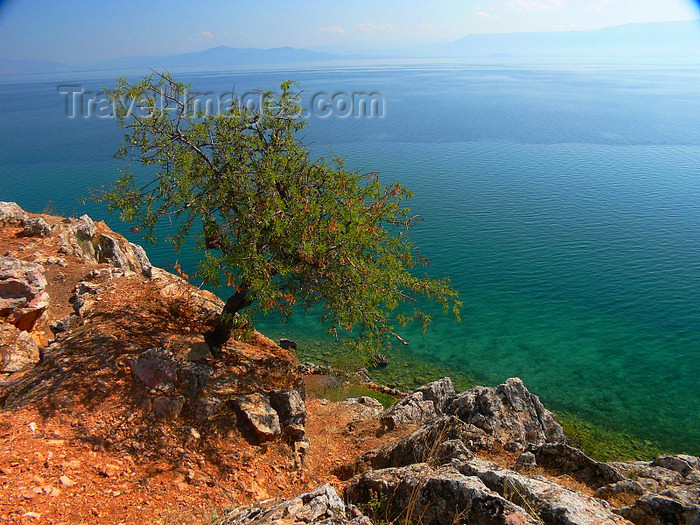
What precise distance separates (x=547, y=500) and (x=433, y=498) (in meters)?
2.26

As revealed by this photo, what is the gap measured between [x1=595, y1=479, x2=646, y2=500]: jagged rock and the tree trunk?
468 inches

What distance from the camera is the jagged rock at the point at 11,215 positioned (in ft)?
78.1

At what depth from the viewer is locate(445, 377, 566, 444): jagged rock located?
17.4 metres

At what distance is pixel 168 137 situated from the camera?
16266 mm

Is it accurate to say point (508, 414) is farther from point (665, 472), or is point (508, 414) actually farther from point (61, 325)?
point (61, 325)

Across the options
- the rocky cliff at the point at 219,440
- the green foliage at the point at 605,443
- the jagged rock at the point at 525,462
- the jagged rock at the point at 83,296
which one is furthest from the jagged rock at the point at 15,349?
the green foliage at the point at 605,443

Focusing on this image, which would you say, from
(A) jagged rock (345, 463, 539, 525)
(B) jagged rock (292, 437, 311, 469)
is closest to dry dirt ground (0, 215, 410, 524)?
(B) jagged rock (292, 437, 311, 469)

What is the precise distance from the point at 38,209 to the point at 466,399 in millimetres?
56756

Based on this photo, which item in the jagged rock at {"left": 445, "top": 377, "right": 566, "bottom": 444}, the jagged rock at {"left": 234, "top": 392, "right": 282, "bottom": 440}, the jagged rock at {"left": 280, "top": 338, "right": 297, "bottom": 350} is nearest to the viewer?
the jagged rock at {"left": 234, "top": 392, "right": 282, "bottom": 440}

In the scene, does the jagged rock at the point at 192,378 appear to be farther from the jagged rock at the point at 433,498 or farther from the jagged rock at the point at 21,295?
the jagged rock at the point at 21,295

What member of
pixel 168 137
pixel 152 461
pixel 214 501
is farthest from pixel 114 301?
pixel 214 501

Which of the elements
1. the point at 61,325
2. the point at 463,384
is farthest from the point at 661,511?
the point at 463,384

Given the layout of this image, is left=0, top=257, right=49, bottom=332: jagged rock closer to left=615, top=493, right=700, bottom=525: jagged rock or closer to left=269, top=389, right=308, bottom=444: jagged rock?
left=269, top=389, right=308, bottom=444: jagged rock

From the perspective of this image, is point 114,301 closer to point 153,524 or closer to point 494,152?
point 153,524
